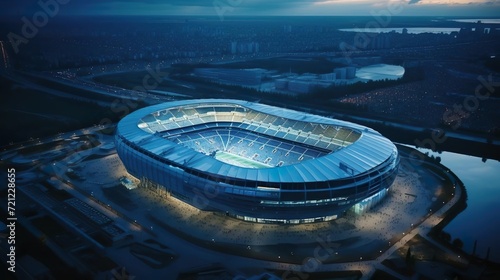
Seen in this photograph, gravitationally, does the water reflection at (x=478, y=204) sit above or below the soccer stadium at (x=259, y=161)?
below

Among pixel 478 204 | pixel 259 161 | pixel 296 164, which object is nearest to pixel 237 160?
pixel 259 161

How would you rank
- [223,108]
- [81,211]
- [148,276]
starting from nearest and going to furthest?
[148,276], [81,211], [223,108]

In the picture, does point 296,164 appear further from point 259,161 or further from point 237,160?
point 237,160

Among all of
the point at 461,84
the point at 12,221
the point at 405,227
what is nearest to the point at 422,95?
the point at 461,84

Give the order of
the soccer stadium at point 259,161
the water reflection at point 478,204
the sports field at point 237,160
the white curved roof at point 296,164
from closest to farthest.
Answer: the soccer stadium at point 259,161 → the white curved roof at point 296,164 → the water reflection at point 478,204 → the sports field at point 237,160

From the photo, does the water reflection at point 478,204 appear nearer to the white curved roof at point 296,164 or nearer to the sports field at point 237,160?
the white curved roof at point 296,164

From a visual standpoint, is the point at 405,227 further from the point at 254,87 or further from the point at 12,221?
the point at 254,87

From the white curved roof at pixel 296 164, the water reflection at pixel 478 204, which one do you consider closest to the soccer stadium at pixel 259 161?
the white curved roof at pixel 296 164

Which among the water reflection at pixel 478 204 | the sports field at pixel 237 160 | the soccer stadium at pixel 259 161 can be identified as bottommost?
the water reflection at pixel 478 204
